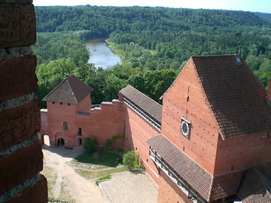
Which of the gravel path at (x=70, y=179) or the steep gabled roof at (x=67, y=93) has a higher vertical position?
the steep gabled roof at (x=67, y=93)

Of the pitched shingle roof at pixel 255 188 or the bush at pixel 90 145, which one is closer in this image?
the pitched shingle roof at pixel 255 188

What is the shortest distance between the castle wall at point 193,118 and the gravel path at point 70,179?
9228 millimetres

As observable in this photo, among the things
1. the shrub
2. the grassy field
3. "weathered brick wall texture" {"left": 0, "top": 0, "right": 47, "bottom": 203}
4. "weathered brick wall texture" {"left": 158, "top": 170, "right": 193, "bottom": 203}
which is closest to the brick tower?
"weathered brick wall texture" {"left": 158, "top": 170, "right": 193, "bottom": 203}

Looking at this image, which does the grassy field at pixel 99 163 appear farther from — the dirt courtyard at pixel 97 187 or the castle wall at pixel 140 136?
the castle wall at pixel 140 136

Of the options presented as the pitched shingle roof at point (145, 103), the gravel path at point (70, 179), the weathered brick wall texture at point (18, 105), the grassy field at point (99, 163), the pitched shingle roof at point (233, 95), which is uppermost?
the weathered brick wall texture at point (18, 105)

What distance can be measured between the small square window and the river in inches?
2407

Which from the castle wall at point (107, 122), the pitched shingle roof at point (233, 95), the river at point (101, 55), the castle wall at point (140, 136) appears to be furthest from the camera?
the river at point (101, 55)

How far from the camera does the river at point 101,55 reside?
8131cm

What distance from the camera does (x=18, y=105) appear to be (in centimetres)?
223

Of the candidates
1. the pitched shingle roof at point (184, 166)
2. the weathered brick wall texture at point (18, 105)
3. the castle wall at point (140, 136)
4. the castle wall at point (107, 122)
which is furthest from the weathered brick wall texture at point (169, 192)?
the weathered brick wall texture at point (18, 105)

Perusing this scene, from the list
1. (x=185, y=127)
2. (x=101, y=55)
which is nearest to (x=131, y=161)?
(x=185, y=127)

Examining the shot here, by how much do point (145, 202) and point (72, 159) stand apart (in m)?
9.70

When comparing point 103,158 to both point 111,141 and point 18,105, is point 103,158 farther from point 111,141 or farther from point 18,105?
point 18,105

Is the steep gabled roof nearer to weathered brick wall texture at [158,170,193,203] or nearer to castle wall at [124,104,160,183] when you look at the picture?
castle wall at [124,104,160,183]
